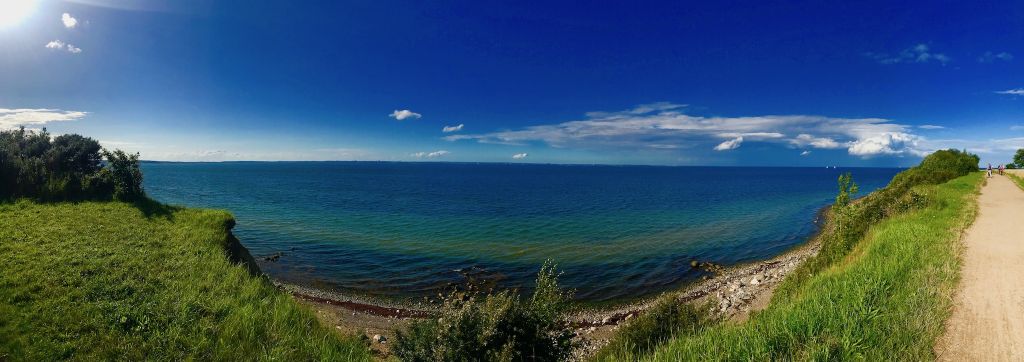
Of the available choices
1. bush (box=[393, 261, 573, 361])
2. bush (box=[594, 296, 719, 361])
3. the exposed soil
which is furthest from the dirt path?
bush (box=[393, 261, 573, 361])

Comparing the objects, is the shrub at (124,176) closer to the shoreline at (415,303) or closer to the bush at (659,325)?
the shoreline at (415,303)

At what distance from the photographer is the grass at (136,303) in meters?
9.84

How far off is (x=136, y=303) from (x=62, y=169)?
2163cm

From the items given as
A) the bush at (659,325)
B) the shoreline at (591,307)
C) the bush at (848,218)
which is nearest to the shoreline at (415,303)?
the shoreline at (591,307)

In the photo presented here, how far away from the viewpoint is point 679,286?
27094 millimetres

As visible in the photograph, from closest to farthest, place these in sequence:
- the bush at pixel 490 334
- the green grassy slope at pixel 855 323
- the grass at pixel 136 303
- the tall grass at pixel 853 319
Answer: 1. the green grassy slope at pixel 855 323
2. the tall grass at pixel 853 319
3. the bush at pixel 490 334
4. the grass at pixel 136 303

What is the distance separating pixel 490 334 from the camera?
8.84 metres

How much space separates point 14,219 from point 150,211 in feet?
15.8

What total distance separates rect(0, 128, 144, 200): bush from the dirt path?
123 feet

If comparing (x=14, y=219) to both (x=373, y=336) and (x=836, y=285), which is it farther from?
(x=836, y=285)

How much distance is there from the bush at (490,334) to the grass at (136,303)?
2.44 metres

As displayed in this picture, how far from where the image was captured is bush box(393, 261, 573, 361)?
29.2 ft

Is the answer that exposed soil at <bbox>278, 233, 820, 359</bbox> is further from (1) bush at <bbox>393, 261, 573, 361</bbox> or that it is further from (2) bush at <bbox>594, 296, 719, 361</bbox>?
(1) bush at <bbox>393, 261, 573, 361</bbox>

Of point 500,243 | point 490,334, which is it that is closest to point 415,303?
point 500,243
